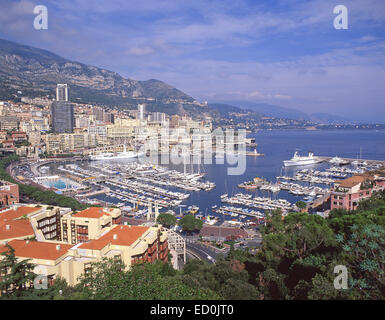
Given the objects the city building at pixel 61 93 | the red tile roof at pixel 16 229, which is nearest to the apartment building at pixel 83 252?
the red tile roof at pixel 16 229

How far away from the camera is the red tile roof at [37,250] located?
179 inches

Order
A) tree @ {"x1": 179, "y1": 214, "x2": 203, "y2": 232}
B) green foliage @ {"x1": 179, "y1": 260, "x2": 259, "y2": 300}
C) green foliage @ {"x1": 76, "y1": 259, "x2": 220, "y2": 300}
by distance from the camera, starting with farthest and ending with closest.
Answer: tree @ {"x1": 179, "y1": 214, "x2": 203, "y2": 232} → green foliage @ {"x1": 179, "y1": 260, "x2": 259, "y2": 300} → green foliage @ {"x1": 76, "y1": 259, "x2": 220, "y2": 300}

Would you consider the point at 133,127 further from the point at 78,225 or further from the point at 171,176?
the point at 78,225

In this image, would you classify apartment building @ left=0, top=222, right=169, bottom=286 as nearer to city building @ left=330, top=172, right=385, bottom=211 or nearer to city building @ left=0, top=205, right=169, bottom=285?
city building @ left=0, top=205, right=169, bottom=285

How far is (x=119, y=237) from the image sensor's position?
5398mm

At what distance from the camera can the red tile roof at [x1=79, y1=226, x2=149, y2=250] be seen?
499cm

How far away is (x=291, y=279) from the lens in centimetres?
408

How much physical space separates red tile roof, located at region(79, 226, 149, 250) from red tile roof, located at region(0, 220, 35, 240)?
1.26 metres

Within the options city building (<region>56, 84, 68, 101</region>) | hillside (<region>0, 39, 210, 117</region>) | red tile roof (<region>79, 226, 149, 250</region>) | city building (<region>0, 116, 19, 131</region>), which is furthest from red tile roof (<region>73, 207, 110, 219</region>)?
hillside (<region>0, 39, 210, 117</region>)

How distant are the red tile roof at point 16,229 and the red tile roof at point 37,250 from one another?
17.5 inches

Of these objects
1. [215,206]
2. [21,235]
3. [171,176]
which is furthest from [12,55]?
[21,235]
